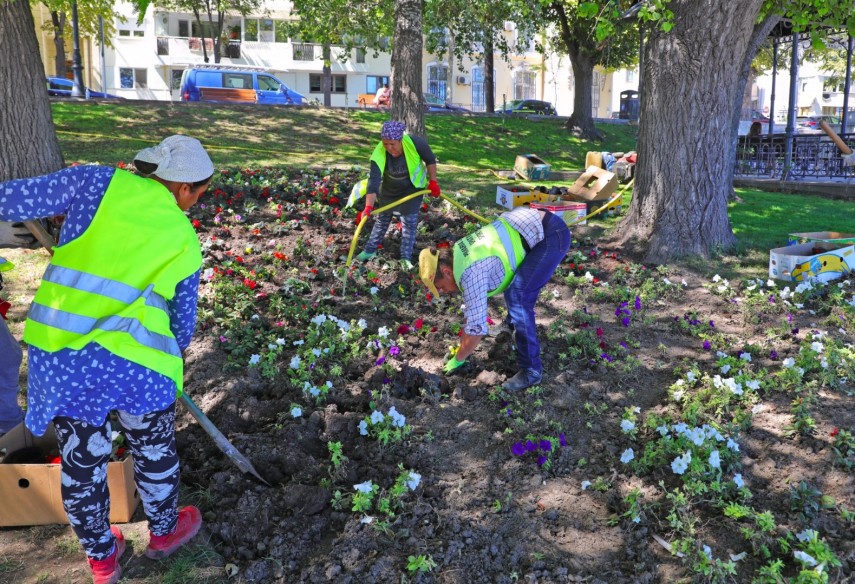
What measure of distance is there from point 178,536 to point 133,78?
41.5m

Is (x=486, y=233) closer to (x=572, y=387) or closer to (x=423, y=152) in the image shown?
(x=572, y=387)

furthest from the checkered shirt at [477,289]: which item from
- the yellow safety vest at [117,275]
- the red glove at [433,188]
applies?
the red glove at [433,188]

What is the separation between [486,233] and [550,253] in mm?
477

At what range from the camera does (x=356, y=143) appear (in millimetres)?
15164

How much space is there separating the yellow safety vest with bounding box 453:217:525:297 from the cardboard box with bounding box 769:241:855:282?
3.54m

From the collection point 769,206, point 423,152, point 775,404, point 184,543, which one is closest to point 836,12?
point 769,206

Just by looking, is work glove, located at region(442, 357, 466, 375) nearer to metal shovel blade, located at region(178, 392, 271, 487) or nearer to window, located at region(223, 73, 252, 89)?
metal shovel blade, located at region(178, 392, 271, 487)

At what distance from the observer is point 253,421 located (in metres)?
4.29

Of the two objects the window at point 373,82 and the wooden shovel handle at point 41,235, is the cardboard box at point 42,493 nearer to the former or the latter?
the wooden shovel handle at point 41,235

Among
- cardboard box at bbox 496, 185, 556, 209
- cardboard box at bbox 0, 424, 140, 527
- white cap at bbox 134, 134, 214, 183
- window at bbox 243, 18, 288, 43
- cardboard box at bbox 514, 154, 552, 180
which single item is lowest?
cardboard box at bbox 0, 424, 140, 527

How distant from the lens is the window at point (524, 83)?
47097mm

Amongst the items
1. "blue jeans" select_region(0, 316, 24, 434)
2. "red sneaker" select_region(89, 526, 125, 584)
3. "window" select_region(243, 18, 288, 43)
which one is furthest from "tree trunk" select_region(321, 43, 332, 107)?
"red sneaker" select_region(89, 526, 125, 584)

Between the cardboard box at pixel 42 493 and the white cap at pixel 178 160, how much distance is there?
142 cm

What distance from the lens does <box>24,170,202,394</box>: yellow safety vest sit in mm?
2582
